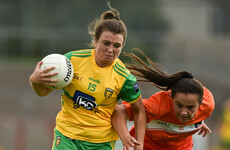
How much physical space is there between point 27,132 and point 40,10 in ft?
18.0

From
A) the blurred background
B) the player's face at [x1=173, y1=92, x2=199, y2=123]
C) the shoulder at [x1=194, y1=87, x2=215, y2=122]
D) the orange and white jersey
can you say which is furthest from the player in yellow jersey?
the blurred background

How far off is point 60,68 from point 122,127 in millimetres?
941

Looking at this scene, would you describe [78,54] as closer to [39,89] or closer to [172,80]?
[39,89]

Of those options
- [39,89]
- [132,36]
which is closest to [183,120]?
[39,89]

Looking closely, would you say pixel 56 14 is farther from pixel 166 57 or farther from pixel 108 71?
pixel 108 71

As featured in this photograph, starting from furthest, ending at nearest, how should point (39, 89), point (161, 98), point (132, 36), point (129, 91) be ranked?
1. point (132, 36)
2. point (161, 98)
3. point (129, 91)
4. point (39, 89)

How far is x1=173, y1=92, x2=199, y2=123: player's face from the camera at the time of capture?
4984mm

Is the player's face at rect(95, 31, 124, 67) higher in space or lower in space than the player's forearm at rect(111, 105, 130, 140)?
higher

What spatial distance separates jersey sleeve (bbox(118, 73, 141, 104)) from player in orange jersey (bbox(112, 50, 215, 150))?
0.24 metres

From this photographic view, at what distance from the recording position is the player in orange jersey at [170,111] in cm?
502

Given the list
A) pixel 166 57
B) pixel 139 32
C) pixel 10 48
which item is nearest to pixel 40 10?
pixel 10 48

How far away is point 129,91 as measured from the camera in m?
4.91

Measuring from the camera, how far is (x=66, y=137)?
4.91 meters

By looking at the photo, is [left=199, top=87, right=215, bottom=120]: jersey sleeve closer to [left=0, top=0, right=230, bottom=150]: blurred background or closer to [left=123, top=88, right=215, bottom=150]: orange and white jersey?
[left=123, top=88, right=215, bottom=150]: orange and white jersey
